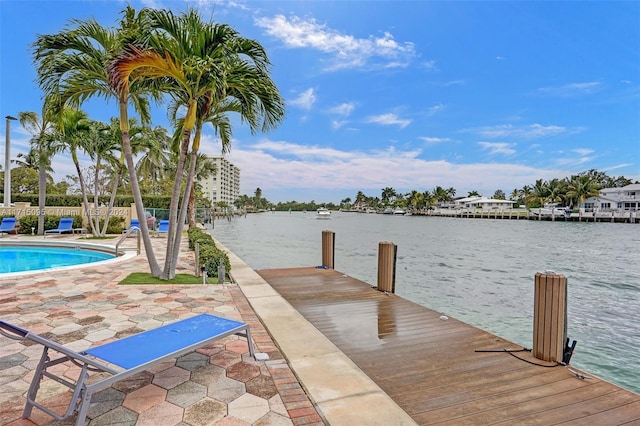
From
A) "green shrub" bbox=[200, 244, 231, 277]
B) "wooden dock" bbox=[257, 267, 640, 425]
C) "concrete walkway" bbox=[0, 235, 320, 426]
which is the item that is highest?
"green shrub" bbox=[200, 244, 231, 277]

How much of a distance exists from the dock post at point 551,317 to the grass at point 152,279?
6.10 metres

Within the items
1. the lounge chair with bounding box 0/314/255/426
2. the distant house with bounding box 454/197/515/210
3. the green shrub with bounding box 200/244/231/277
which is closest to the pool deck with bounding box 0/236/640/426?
the lounge chair with bounding box 0/314/255/426

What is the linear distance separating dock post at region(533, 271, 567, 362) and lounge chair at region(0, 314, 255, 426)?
3223 millimetres

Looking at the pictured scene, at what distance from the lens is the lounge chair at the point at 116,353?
2197mm

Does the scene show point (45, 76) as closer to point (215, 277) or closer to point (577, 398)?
point (215, 277)

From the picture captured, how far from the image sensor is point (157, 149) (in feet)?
50.0

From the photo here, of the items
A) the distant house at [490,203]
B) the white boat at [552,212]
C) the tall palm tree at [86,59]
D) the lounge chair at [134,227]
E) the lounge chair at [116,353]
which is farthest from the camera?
the distant house at [490,203]

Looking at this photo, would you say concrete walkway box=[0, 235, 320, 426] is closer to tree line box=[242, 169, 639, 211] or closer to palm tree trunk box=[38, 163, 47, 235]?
palm tree trunk box=[38, 163, 47, 235]

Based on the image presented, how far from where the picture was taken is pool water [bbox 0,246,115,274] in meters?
10.6

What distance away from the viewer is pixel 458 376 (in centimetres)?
345

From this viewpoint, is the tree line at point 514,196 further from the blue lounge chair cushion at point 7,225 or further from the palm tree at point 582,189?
the blue lounge chair cushion at point 7,225

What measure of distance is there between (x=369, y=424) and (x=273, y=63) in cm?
623

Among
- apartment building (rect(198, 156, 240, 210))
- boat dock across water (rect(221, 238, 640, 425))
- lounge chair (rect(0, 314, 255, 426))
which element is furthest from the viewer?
apartment building (rect(198, 156, 240, 210))

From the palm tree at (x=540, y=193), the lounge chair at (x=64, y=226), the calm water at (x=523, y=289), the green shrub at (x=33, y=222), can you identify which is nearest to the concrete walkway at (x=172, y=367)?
the calm water at (x=523, y=289)
